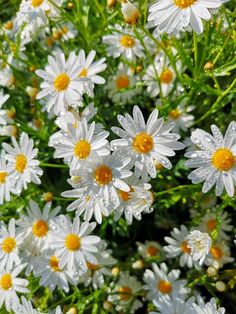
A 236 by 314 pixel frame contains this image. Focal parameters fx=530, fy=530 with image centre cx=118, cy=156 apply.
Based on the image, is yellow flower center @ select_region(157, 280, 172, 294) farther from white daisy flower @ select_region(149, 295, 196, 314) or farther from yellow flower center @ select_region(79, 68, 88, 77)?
yellow flower center @ select_region(79, 68, 88, 77)

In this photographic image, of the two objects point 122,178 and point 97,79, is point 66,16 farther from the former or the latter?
point 122,178

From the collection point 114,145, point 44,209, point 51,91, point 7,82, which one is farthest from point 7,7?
point 114,145

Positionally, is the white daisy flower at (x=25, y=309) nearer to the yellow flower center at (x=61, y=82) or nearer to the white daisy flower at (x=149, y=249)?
the white daisy flower at (x=149, y=249)

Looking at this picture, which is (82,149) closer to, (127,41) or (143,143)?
(143,143)

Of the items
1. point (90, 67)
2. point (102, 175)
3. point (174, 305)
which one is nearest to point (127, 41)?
point (90, 67)

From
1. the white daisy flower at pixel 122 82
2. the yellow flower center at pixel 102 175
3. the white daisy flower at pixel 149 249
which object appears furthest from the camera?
the white daisy flower at pixel 122 82

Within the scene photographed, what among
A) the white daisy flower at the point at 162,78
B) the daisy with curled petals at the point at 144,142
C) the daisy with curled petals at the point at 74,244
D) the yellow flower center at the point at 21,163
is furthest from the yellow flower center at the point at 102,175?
the white daisy flower at the point at 162,78

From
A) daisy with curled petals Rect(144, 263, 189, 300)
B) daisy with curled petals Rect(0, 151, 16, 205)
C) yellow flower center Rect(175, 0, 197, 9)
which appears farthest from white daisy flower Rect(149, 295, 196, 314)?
yellow flower center Rect(175, 0, 197, 9)
